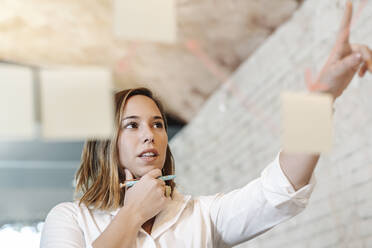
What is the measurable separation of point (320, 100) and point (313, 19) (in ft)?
2.33

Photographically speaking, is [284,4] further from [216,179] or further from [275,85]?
[216,179]

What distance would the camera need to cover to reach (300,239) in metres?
1.43

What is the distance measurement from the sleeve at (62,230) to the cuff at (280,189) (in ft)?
0.87

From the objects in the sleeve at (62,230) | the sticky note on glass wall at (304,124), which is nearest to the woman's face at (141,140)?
the sleeve at (62,230)

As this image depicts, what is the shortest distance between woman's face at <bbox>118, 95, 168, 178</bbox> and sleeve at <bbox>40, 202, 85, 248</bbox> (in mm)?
110

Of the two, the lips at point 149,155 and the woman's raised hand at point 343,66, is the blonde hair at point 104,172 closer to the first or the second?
the lips at point 149,155

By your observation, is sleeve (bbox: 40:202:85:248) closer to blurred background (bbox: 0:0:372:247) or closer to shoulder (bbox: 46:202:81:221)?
shoulder (bbox: 46:202:81:221)

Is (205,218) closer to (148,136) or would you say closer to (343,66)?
(148,136)

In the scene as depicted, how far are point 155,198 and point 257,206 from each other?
14cm

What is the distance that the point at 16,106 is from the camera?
1.68ft

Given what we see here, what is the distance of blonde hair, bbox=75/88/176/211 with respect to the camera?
75cm

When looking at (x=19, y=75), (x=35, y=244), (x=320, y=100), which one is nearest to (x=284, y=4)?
(x=320, y=100)

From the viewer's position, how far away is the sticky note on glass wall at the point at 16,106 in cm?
51

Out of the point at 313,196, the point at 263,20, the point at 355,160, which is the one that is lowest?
the point at 313,196
